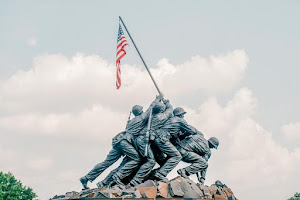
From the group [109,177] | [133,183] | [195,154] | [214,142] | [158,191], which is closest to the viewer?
[158,191]

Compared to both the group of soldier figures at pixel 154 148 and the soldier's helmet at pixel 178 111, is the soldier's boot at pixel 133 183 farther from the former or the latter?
the soldier's helmet at pixel 178 111

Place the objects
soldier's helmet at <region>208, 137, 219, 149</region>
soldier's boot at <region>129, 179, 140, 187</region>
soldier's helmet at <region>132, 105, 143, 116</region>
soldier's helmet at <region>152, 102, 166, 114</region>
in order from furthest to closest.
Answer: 1. soldier's helmet at <region>208, 137, 219, 149</region>
2. soldier's helmet at <region>132, 105, 143, 116</region>
3. soldier's helmet at <region>152, 102, 166, 114</region>
4. soldier's boot at <region>129, 179, 140, 187</region>

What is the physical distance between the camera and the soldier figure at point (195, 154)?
17062 mm

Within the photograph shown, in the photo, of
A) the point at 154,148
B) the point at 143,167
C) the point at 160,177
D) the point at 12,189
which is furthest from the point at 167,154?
the point at 12,189

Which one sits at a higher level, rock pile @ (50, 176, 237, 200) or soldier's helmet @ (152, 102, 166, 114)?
soldier's helmet @ (152, 102, 166, 114)

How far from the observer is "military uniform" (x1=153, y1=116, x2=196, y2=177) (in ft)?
54.4

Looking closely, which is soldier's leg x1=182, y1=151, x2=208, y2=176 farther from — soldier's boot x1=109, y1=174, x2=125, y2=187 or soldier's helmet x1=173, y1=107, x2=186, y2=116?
soldier's boot x1=109, y1=174, x2=125, y2=187

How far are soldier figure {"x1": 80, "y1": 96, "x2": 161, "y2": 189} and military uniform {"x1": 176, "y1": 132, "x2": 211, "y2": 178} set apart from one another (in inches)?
60.4

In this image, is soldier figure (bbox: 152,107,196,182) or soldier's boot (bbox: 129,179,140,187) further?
soldier figure (bbox: 152,107,196,182)

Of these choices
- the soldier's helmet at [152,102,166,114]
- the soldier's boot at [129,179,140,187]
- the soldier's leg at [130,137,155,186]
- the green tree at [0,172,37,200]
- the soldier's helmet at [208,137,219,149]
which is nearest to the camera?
the soldier's boot at [129,179,140,187]

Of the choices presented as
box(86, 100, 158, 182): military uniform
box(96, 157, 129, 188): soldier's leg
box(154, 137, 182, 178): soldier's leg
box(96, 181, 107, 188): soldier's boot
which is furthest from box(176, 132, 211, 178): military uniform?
box(96, 181, 107, 188): soldier's boot

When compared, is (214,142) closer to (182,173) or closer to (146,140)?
(182,173)

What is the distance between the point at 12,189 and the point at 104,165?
51.5ft

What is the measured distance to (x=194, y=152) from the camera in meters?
17.3
